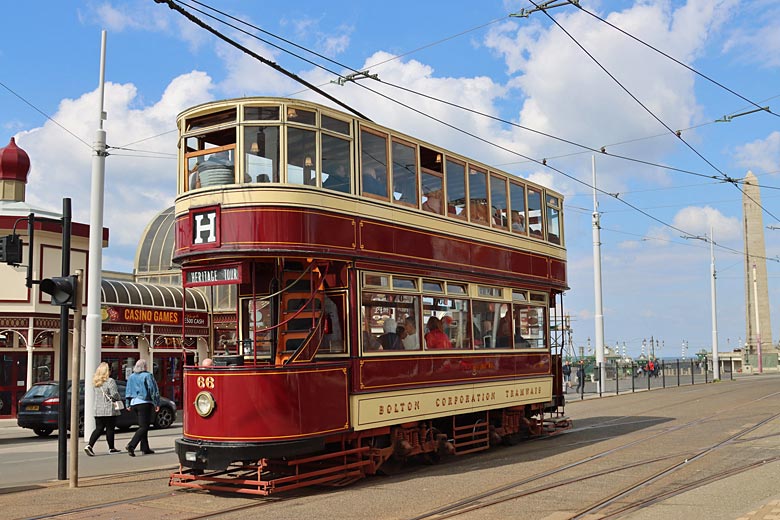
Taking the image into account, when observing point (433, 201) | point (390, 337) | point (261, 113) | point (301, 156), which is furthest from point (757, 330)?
point (261, 113)

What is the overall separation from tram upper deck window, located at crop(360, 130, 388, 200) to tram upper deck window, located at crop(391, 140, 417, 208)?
8.5 inches

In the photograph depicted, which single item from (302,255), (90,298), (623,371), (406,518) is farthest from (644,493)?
(623,371)

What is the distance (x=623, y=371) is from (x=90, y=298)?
98.5 feet

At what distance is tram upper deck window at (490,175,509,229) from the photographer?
48.9 feet

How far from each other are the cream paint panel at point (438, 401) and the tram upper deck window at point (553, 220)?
280cm

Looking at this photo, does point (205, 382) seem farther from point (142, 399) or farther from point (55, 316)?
point (55, 316)

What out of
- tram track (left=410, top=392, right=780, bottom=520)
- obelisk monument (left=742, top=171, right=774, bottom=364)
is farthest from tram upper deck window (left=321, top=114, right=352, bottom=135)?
obelisk monument (left=742, top=171, right=774, bottom=364)

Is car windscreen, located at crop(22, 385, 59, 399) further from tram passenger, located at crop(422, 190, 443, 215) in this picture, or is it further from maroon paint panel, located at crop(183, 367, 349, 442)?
tram passenger, located at crop(422, 190, 443, 215)

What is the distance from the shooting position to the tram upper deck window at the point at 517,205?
15.6m

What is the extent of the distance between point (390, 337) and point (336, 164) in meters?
2.47

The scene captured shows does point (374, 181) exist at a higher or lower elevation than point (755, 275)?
lower

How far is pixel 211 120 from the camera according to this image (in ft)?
37.3

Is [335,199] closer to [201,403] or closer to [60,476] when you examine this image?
[201,403]

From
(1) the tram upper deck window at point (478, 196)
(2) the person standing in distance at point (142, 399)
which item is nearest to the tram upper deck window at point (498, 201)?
(1) the tram upper deck window at point (478, 196)
